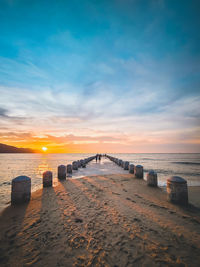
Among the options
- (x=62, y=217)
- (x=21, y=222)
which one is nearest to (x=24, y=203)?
(x=21, y=222)

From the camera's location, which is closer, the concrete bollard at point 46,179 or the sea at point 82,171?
the concrete bollard at point 46,179

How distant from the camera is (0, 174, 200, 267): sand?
239cm

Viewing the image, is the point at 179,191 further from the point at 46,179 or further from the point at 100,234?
the point at 46,179

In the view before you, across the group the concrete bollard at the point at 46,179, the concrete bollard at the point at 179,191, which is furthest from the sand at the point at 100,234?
the concrete bollard at the point at 46,179

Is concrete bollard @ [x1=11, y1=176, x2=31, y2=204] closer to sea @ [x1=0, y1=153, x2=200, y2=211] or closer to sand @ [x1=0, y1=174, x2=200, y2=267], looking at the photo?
sand @ [x1=0, y1=174, x2=200, y2=267]

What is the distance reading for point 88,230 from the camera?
3266mm

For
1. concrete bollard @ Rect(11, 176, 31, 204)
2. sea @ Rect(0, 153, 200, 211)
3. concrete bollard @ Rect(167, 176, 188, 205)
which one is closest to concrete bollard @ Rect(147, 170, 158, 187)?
sea @ Rect(0, 153, 200, 211)

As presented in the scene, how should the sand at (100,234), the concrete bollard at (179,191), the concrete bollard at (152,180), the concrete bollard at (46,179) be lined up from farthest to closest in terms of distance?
the concrete bollard at (152,180) → the concrete bollard at (46,179) → the concrete bollard at (179,191) → the sand at (100,234)

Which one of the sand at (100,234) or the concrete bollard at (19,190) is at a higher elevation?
the concrete bollard at (19,190)

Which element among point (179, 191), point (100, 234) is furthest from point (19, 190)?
point (179, 191)

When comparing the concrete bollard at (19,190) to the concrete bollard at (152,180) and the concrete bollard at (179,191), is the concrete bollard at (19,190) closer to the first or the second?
the concrete bollard at (179,191)

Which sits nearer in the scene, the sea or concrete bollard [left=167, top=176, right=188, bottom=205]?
concrete bollard [left=167, top=176, right=188, bottom=205]

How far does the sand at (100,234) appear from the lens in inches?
94.0

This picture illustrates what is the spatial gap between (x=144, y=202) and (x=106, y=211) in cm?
194
